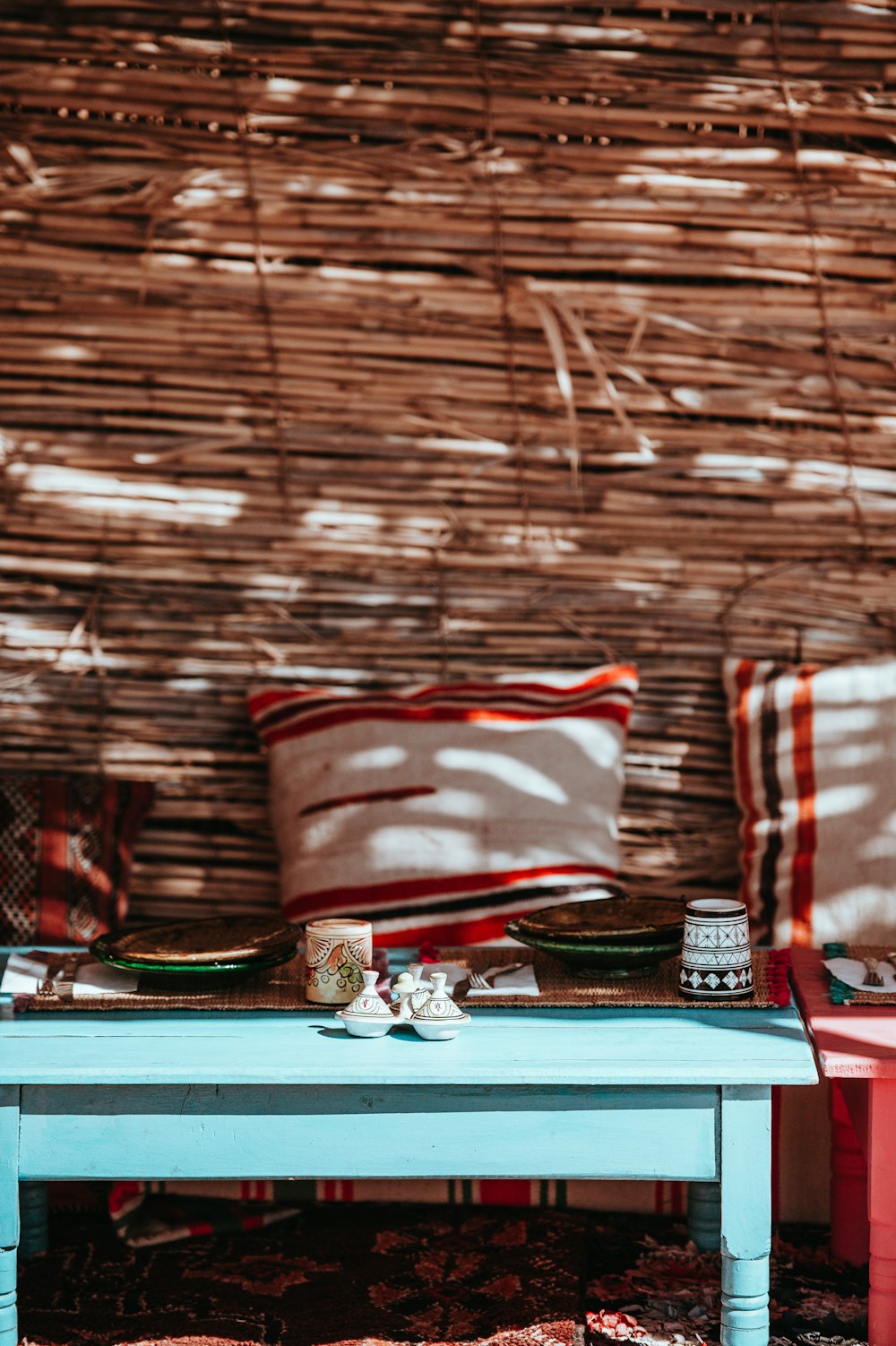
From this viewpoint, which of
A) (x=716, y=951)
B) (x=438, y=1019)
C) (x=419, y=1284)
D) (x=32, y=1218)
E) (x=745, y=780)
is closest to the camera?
(x=438, y=1019)

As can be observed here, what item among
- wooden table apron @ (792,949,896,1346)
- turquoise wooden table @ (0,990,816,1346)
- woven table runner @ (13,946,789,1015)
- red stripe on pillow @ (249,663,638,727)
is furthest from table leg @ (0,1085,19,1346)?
red stripe on pillow @ (249,663,638,727)

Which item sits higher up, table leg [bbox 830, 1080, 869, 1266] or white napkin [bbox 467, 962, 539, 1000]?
white napkin [bbox 467, 962, 539, 1000]

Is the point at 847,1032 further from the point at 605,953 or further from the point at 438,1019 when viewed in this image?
the point at 438,1019

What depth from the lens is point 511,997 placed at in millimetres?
1926

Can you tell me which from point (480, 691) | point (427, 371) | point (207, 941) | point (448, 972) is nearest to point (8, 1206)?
point (207, 941)

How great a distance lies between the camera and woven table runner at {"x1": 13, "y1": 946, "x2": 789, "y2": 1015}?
6.24 ft

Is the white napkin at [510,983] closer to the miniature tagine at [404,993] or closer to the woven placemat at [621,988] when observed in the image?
the woven placemat at [621,988]

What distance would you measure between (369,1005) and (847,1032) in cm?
64

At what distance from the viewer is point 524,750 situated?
2.62 m

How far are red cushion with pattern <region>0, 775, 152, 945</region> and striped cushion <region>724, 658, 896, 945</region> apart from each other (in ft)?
4.07

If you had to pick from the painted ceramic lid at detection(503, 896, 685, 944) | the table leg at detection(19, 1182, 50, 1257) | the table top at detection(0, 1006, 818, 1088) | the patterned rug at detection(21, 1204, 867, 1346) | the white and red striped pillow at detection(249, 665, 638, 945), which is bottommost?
the patterned rug at detection(21, 1204, 867, 1346)

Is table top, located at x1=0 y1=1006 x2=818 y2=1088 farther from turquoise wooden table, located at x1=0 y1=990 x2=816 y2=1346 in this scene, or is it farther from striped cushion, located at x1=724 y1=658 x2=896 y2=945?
striped cushion, located at x1=724 y1=658 x2=896 y2=945

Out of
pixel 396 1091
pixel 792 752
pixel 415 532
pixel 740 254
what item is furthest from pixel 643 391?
pixel 396 1091

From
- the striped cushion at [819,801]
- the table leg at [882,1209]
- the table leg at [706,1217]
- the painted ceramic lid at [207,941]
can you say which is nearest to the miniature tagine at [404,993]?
the painted ceramic lid at [207,941]
